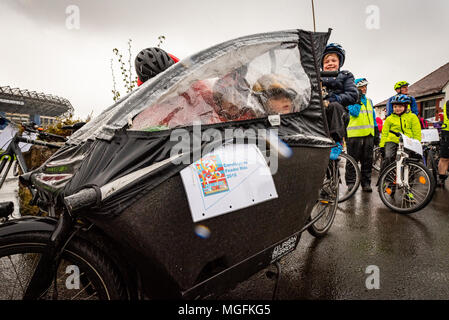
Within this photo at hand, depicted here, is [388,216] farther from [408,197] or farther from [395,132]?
[395,132]

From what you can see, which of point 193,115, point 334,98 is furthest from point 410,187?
point 193,115

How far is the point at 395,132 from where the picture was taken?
4410mm

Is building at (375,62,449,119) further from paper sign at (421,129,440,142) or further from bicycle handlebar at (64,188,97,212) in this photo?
bicycle handlebar at (64,188,97,212)

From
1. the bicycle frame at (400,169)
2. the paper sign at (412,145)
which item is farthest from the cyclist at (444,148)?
the bicycle frame at (400,169)

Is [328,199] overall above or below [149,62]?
below

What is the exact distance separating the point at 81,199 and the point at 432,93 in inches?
1130

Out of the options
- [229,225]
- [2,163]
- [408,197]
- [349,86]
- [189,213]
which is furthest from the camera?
[408,197]

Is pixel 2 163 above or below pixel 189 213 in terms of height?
above

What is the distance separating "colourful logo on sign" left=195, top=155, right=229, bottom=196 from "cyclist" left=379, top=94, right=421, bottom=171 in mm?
4269

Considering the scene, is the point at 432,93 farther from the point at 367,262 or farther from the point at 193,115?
the point at 193,115

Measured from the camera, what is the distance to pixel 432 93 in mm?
21609

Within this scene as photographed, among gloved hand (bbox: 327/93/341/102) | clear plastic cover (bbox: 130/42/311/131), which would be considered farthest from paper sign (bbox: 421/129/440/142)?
clear plastic cover (bbox: 130/42/311/131)
